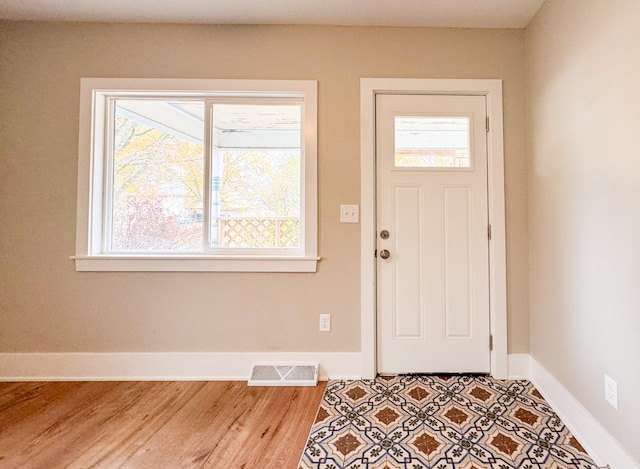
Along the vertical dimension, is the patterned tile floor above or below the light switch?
below

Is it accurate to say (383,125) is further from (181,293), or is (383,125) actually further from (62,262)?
(62,262)

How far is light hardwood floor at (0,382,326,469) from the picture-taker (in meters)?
1.33

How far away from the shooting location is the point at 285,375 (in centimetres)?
196

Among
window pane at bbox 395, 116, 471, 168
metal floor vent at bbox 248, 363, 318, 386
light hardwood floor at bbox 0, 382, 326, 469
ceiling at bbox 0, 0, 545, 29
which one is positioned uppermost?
ceiling at bbox 0, 0, 545, 29

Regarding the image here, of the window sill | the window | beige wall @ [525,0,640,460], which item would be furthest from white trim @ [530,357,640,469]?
the window

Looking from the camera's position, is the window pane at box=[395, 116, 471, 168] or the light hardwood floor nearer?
the light hardwood floor

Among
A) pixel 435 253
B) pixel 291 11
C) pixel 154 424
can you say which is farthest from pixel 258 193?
pixel 154 424

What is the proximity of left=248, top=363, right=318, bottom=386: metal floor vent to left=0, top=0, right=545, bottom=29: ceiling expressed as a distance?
2.30 metres

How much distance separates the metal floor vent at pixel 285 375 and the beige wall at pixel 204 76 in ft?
0.41

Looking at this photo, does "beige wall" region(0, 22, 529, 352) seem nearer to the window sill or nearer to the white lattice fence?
the window sill

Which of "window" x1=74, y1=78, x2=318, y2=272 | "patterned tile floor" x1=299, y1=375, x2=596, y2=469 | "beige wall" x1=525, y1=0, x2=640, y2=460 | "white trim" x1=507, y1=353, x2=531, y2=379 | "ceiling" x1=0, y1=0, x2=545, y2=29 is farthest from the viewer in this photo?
"window" x1=74, y1=78, x2=318, y2=272

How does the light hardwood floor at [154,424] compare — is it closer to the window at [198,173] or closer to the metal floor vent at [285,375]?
the metal floor vent at [285,375]

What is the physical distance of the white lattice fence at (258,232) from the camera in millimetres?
2123

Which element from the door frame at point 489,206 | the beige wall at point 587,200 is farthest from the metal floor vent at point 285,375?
the beige wall at point 587,200
